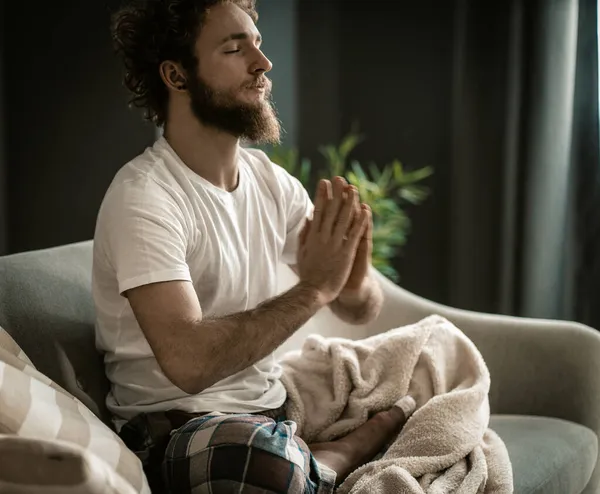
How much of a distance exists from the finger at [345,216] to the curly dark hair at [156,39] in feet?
1.39

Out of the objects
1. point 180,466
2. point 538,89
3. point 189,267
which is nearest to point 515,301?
point 538,89

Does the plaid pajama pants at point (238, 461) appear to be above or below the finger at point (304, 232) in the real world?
below

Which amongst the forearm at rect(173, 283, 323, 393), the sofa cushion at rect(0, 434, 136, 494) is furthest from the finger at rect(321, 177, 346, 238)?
the sofa cushion at rect(0, 434, 136, 494)

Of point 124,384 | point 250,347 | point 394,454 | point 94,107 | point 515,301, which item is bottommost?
point 515,301

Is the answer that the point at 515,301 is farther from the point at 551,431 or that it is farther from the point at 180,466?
the point at 180,466

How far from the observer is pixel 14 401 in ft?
4.17

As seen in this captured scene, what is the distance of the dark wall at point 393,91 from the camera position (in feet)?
11.9

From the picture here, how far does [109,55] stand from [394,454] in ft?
6.11

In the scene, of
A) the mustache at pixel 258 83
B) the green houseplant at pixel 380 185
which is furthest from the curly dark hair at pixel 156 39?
the green houseplant at pixel 380 185

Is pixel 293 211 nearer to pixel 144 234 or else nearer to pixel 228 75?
pixel 228 75

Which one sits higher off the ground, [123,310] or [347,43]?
[347,43]

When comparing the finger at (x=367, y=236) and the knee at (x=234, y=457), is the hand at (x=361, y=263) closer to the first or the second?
the finger at (x=367, y=236)

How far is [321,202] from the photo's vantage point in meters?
1.79

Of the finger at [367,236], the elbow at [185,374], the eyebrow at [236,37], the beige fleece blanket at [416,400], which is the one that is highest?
the eyebrow at [236,37]
